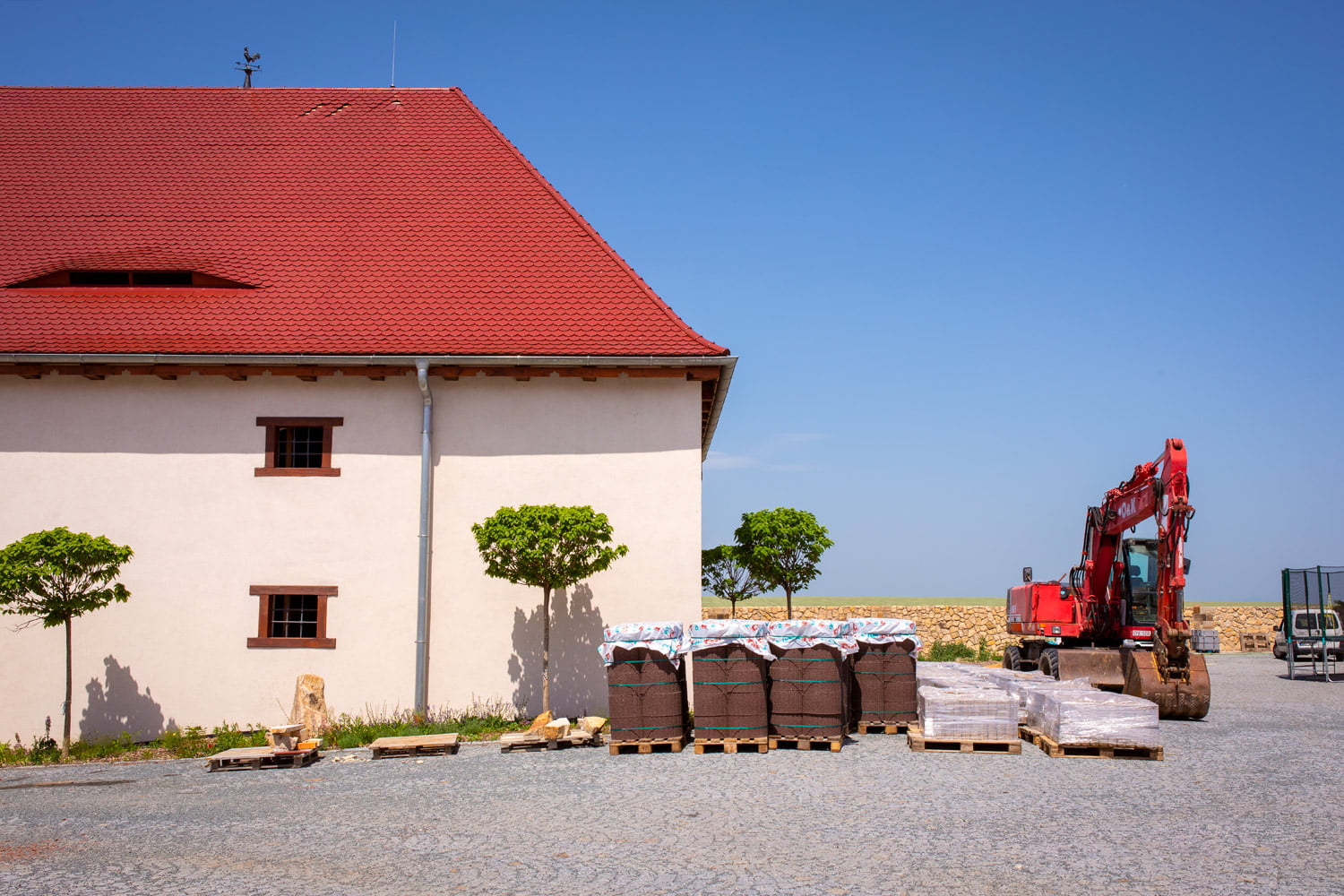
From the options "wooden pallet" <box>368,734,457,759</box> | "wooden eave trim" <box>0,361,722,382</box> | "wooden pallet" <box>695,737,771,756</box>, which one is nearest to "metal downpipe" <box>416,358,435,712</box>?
"wooden eave trim" <box>0,361,722,382</box>

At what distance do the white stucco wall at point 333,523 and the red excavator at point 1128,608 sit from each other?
6813 millimetres

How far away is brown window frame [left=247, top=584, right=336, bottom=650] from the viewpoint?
1466cm

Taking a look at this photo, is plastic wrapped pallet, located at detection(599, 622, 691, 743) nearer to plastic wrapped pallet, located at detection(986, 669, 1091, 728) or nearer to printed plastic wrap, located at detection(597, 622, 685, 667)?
printed plastic wrap, located at detection(597, 622, 685, 667)

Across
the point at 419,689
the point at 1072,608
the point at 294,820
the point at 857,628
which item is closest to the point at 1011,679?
the point at 857,628

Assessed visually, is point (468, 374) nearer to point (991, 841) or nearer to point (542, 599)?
point (542, 599)

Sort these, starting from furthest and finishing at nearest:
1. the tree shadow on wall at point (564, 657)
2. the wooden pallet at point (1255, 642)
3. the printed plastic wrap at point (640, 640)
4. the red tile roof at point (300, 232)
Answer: the wooden pallet at point (1255, 642) → the red tile roof at point (300, 232) → the tree shadow on wall at point (564, 657) → the printed plastic wrap at point (640, 640)

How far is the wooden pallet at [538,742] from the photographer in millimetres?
12508

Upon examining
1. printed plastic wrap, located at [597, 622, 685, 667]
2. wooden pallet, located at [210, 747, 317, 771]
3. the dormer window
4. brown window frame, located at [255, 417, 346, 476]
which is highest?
the dormer window

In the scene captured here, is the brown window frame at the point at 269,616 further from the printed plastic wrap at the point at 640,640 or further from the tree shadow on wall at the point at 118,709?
the printed plastic wrap at the point at 640,640

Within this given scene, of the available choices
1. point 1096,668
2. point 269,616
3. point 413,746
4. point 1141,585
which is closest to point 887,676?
point 413,746

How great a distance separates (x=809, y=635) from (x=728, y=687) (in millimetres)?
1082

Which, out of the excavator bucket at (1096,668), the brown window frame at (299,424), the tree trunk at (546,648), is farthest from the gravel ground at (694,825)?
the excavator bucket at (1096,668)

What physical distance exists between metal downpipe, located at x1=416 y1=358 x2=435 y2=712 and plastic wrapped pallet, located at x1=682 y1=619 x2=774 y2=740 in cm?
434

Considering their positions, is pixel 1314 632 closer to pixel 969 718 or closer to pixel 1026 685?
pixel 1026 685
